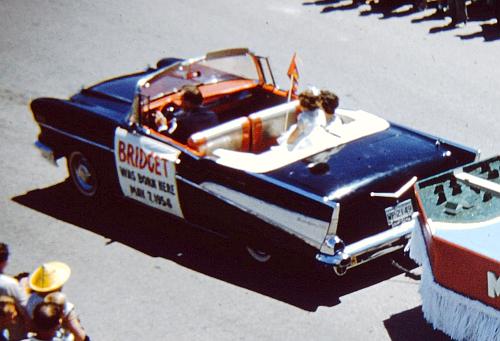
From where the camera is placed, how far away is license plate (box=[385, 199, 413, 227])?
272 inches

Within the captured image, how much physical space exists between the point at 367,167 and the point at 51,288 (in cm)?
293

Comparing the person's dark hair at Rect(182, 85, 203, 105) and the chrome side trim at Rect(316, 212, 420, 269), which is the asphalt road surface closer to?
the chrome side trim at Rect(316, 212, 420, 269)

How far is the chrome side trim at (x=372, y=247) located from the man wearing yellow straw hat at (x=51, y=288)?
84.0 inches

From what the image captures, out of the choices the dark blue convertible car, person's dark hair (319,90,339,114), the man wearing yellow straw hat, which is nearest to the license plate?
the dark blue convertible car

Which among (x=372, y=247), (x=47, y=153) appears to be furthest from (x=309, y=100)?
(x=47, y=153)

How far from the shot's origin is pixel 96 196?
28.5 ft

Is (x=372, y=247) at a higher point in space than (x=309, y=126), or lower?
lower

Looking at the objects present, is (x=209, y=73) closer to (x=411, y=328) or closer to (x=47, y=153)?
(x=47, y=153)

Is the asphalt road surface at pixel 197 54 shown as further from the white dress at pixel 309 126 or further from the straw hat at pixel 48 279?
the straw hat at pixel 48 279

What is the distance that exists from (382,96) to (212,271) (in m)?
4.76

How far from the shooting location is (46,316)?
193 inches

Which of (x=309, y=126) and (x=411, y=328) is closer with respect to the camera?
(x=411, y=328)

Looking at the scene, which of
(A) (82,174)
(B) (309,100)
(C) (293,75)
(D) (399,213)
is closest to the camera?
(D) (399,213)

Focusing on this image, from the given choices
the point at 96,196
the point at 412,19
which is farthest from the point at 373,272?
the point at 412,19
